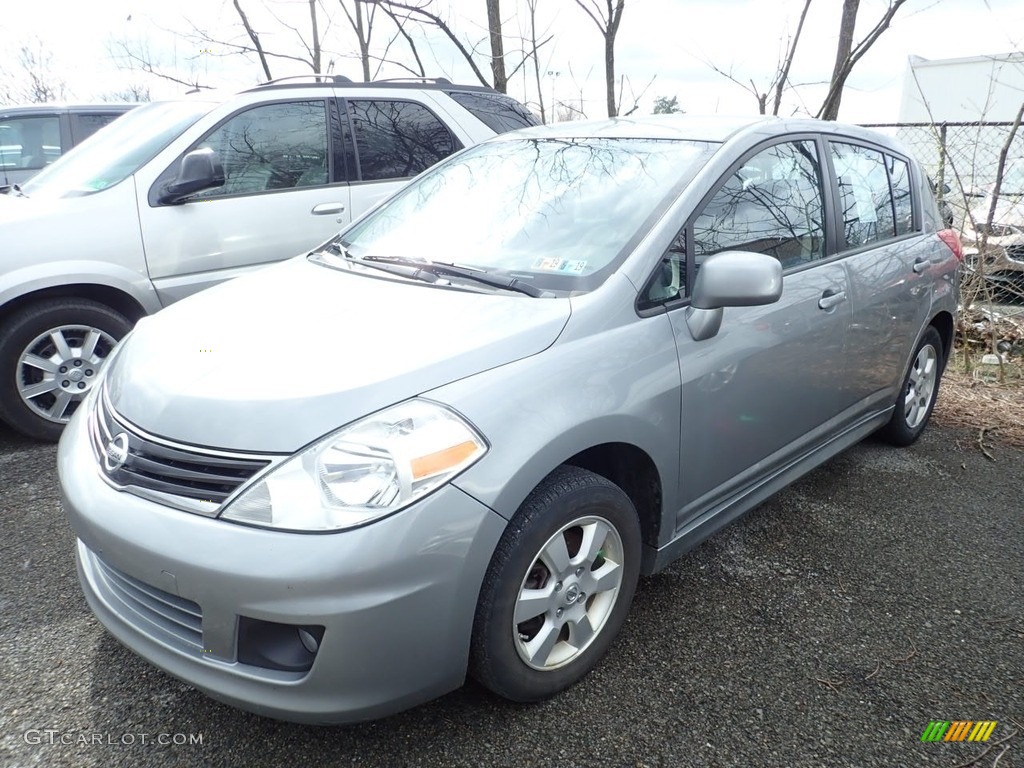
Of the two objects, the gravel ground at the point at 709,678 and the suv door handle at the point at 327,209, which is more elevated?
the suv door handle at the point at 327,209

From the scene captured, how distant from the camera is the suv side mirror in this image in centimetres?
396

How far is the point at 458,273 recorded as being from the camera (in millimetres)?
2467

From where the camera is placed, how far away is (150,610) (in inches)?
74.0

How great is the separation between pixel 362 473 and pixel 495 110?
4376mm

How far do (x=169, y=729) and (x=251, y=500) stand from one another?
0.81 m

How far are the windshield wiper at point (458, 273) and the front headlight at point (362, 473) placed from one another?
643 millimetres

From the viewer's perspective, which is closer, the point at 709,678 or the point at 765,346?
the point at 709,678

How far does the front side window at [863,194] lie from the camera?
3.22 m

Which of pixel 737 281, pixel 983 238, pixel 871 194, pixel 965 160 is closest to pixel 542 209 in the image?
pixel 737 281

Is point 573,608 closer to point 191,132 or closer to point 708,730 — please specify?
point 708,730

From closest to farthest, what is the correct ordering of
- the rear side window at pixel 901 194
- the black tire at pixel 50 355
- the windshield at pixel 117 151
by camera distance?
the rear side window at pixel 901 194
the black tire at pixel 50 355
the windshield at pixel 117 151

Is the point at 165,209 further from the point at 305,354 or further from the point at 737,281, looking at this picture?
the point at 737,281

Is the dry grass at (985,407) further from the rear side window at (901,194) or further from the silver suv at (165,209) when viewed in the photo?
the silver suv at (165,209)

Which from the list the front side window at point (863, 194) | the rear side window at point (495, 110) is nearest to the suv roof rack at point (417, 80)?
the rear side window at point (495, 110)
